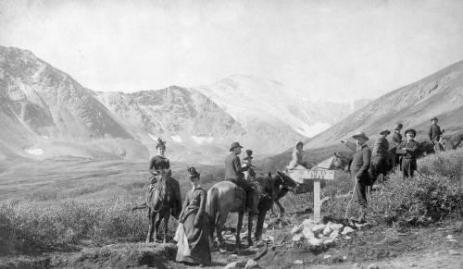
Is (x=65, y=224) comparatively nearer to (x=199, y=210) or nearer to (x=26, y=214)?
(x=26, y=214)

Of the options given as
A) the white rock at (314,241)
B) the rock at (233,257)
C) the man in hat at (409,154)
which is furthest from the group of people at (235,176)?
the white rock at (314,241)

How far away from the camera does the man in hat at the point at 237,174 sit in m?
14.0

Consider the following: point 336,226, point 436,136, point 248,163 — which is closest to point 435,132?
point 436,136

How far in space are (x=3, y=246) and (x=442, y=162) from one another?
14.4m

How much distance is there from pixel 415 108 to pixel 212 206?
86.3 m

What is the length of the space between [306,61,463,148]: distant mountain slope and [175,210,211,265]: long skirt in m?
57.3

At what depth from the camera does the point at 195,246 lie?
11.9 metres

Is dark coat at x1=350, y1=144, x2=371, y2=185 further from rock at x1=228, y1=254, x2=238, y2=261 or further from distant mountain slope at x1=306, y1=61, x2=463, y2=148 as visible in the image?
distant mountain slope at x1=306, y1=61, x2=463, y2=148

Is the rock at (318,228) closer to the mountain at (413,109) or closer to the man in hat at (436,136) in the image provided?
the man in hat at (436,136)

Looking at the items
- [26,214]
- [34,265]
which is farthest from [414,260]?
[26,214]

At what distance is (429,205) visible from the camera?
43.1ft

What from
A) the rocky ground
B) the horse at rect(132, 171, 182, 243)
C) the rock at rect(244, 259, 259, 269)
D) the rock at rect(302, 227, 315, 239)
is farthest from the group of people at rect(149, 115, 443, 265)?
the rock at rect(302, 227, 315, 239)

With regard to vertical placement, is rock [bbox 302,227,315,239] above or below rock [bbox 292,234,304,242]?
above

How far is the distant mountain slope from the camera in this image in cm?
8000
